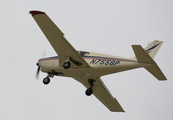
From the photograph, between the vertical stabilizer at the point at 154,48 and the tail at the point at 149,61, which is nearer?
the tail at the point at 149,61

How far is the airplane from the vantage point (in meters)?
17.2

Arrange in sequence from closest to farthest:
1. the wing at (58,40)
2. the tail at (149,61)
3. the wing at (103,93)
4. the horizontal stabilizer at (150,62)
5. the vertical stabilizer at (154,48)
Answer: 1. the wing at (58,40)
2. the tail at (149,61)
3. the horizontal stabilizer at (150,62)
4. the vertical stabilizer at (154,48)
5. the wing at (103,93)

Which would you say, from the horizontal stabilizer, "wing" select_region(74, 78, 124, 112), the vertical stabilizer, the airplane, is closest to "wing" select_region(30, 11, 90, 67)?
the airplane

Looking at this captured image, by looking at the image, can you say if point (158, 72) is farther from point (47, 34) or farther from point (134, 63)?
point (47, 34)

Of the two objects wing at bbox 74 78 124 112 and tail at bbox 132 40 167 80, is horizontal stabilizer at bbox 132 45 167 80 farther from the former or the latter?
wing at bbox 74 78 124 112

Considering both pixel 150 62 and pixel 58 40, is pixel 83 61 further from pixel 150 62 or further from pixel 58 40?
pixel 150 62

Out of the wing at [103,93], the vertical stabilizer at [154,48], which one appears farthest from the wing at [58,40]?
the vertical stabilizer at [154,48]

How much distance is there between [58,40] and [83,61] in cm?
242

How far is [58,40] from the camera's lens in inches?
709

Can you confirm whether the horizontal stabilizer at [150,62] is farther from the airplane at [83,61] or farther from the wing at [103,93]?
the wing at [103,93]

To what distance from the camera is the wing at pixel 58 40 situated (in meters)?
16.6

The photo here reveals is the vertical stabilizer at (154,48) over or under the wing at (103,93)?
over

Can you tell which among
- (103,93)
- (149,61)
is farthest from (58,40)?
(103,93)

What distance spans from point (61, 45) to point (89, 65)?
258cm
